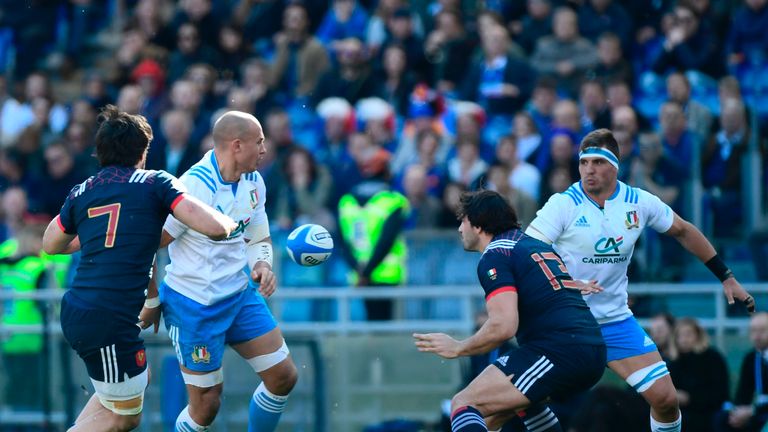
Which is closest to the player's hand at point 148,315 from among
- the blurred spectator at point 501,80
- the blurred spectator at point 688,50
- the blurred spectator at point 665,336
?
the blurred spectator at point 665,336

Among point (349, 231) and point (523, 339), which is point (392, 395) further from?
point (523, 339)

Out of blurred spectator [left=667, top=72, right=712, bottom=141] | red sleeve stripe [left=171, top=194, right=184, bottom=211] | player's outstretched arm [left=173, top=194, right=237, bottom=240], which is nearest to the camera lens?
player's outstretched arm [left=173, top=194, right=237, bottom=240]

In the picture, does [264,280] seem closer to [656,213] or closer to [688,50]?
[656,213]

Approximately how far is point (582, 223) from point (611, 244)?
267mm

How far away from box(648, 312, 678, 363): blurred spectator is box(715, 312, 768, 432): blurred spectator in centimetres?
67

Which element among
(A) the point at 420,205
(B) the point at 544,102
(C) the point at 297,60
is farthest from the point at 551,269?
(C) the point at 297,60

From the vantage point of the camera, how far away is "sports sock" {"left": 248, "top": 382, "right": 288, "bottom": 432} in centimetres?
977

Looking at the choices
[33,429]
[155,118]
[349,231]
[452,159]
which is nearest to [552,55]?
[452,159]

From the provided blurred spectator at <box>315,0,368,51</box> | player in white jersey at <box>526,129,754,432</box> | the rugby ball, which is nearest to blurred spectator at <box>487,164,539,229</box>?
player in white jersey at <box>526,129,754,432</box>

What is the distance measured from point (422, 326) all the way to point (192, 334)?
4.49 metres

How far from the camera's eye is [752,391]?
41.1ft

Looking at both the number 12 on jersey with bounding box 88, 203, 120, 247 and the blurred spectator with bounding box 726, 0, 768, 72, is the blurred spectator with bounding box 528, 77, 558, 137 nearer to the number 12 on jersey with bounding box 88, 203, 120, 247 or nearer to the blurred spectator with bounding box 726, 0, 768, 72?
the blurred spectator with bounding box 726, 0, 768, 72

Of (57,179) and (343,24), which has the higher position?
(343,24)

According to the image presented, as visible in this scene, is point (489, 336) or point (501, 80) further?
point (501, 80)
